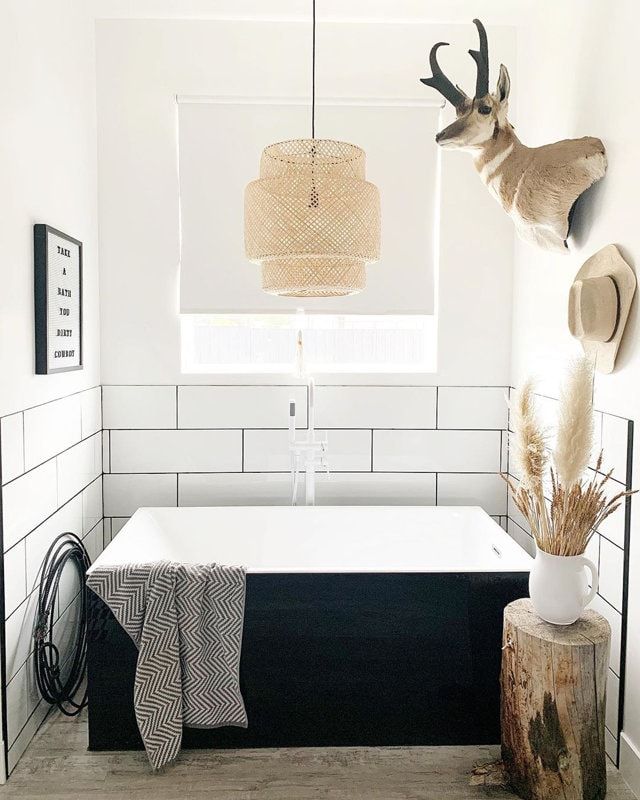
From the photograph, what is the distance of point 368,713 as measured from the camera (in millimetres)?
2301

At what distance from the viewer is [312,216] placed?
1947 millimetres

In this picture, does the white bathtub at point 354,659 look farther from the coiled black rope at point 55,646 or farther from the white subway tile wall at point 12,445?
the white subway tile wall at point 12,445

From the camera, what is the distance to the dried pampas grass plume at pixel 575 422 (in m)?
1.86

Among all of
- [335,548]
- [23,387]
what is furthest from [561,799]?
[23,387]

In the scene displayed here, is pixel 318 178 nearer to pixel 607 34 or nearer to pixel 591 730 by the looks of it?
pixel 607 34

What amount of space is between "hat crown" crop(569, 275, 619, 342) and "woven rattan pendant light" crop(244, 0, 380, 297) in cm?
64

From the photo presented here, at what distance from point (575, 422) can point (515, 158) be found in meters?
1.01

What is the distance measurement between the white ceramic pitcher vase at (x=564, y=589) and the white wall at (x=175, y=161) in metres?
1.40

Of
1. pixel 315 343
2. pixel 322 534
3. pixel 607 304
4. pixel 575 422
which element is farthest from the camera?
pixel 315 343

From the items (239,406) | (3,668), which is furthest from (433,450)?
(3,668)

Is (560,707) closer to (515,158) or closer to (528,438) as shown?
(528,438)

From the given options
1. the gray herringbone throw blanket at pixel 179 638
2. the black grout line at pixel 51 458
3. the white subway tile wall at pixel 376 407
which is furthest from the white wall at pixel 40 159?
the white subway tile wall at pixel 376 407

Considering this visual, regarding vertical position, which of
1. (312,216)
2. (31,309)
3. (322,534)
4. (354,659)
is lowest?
(354,659)

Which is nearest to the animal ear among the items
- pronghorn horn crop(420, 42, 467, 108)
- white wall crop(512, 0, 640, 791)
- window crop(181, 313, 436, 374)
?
pronghorn horn crop(420, 42, 467, 108)
